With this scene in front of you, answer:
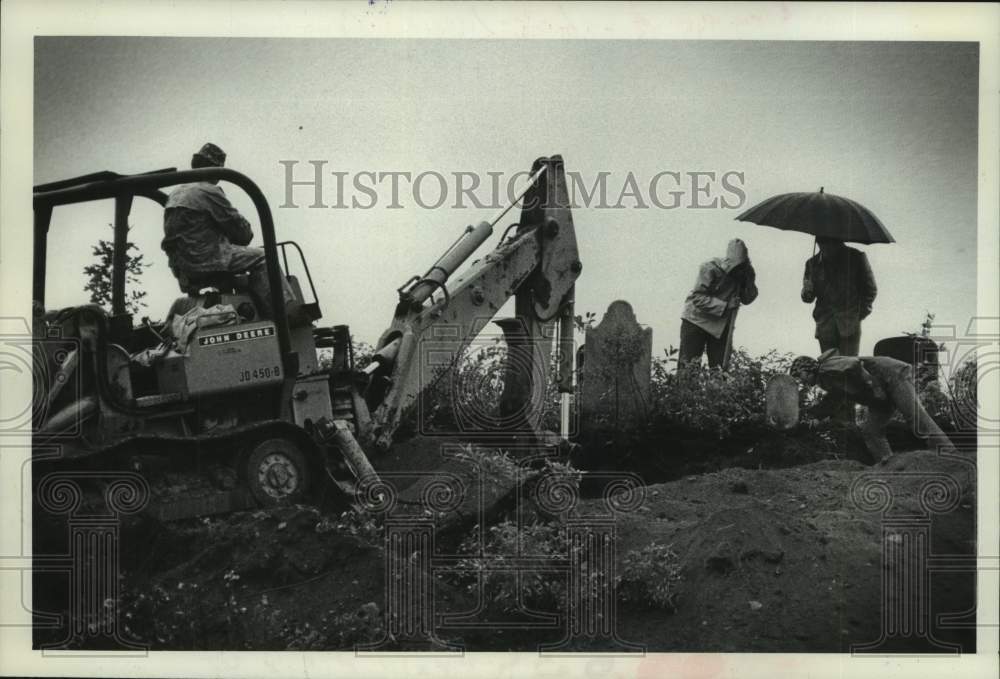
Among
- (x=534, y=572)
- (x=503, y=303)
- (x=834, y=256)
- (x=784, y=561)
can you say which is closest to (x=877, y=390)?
(x=834, y=256)

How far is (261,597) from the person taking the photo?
27.1 feet

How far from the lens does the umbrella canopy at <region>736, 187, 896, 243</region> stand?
9617 mm

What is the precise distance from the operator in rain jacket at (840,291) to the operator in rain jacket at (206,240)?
4286 mm

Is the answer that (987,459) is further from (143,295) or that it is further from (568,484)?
(143,295)

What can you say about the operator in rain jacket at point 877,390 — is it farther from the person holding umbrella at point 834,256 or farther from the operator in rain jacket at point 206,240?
the operator in rain jacket at point 206,240

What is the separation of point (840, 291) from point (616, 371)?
192 cm

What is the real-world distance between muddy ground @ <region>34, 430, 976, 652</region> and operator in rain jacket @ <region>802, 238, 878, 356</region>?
122 centimetres

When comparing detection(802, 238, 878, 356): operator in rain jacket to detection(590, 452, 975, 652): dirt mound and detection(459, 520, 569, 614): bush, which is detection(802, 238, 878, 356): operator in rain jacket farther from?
detection(459, 520, 569, 614): bush

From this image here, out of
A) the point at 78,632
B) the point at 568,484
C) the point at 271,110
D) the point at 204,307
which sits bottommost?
the point at 78,632

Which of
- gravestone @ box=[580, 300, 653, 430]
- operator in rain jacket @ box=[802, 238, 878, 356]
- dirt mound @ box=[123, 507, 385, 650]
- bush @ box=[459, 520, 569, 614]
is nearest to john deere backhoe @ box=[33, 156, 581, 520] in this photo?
dirt mound @ box=[123, 507, 385, 650]

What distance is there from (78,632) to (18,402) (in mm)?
1596


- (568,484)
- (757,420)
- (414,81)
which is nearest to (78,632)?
(568,484)

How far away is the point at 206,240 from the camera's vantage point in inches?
335

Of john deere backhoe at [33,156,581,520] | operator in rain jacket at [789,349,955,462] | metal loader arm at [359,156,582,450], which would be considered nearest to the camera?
john deere backhoe at [33,156,581,520]
